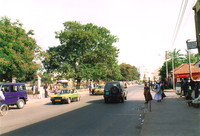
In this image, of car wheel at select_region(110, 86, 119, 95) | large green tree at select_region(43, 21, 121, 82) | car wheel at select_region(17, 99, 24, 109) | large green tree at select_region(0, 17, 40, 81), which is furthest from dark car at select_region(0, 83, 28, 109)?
large green tree at select_region(43, 21, 121, 82)

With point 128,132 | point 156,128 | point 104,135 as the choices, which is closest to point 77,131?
point 104,135

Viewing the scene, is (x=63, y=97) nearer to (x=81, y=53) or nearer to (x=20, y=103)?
(x=20, y=103)

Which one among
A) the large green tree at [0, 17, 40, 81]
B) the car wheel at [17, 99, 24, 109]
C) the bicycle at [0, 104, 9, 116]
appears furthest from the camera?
the large green tree at [0, 17, 40, 81]

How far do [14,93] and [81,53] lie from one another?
32.5 m

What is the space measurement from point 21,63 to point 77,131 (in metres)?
17.4

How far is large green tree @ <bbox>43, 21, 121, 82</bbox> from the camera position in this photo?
45975 millimetres

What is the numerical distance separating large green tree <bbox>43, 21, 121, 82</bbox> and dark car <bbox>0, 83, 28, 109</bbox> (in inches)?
1097

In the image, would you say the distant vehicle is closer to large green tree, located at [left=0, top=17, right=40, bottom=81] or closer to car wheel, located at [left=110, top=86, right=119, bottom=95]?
car wheel, located at [left=110, top=86, right=119, bottom=95]

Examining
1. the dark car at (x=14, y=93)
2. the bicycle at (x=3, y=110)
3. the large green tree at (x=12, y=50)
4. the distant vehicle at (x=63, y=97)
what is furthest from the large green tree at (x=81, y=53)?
the bicycle at (x=3, y=110)

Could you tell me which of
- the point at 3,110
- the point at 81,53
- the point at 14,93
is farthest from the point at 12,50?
the point at 81,53

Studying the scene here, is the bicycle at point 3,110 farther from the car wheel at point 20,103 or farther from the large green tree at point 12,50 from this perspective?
the large green tree at point 12,50

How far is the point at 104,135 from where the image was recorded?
23.3ft

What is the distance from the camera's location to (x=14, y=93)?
1617 cm

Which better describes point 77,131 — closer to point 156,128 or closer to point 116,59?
point 156,128
